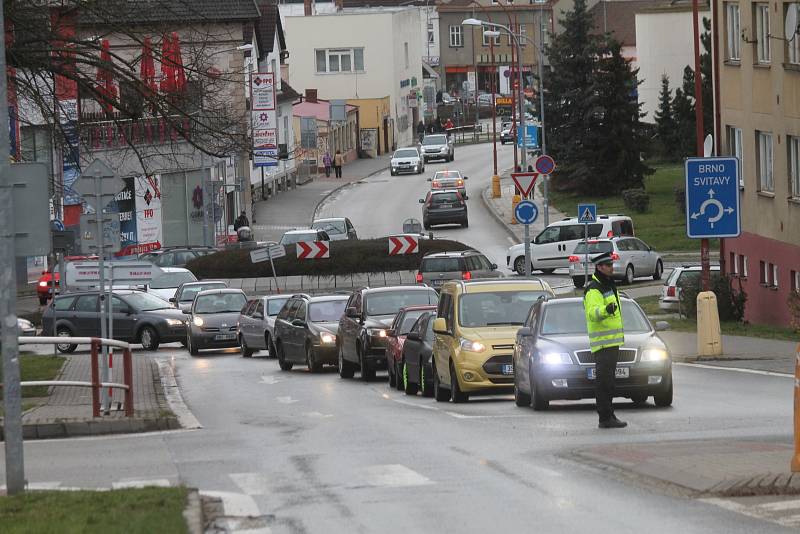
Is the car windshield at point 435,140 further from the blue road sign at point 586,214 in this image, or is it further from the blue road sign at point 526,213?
the blue road sign at point 526,213

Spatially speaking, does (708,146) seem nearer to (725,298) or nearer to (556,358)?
(725,298)

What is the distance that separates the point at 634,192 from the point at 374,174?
3605 cm

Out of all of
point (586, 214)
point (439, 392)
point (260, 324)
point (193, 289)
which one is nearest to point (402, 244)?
point (193, 289)

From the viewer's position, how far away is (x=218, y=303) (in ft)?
136

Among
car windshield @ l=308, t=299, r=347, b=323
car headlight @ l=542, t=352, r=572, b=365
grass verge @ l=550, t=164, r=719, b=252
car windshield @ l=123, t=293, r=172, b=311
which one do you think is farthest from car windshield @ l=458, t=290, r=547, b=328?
grass verge @ l=550, t=164, r=719, b=252

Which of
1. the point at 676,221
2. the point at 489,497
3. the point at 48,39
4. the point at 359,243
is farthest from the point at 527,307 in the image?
the point at 676,221

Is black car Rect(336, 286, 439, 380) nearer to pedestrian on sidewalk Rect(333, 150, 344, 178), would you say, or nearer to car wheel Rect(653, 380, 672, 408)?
car wheel Rect(653, 380, 672, 408)

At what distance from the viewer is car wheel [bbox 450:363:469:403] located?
21.4m

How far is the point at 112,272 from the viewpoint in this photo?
2427cm

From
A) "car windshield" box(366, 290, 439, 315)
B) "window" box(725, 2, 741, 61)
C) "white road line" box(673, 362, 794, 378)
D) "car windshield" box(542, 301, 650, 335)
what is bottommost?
"white road line" box(673, 362, 794, 378)

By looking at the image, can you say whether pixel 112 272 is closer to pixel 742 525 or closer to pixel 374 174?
pixel 742 525

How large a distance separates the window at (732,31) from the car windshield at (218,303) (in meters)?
13.7

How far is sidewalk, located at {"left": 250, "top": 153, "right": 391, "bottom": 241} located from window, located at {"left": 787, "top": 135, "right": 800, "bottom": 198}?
1513 inches

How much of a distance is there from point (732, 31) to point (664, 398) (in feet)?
75.1
